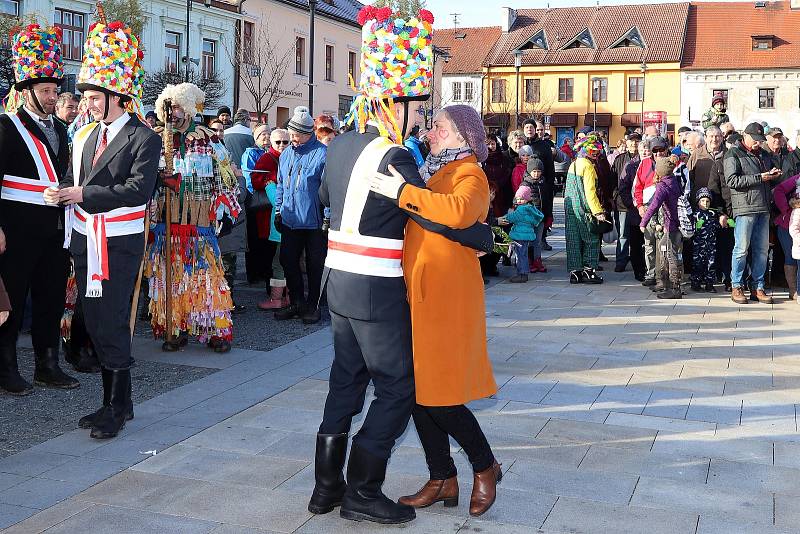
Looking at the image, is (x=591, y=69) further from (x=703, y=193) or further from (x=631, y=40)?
(x=703, y=193)

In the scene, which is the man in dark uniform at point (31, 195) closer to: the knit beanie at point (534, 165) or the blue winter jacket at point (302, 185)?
the blue winter jacket at point (302, 185)

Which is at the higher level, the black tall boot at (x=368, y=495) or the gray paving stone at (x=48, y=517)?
the black tall boot at (x=368, y=495)

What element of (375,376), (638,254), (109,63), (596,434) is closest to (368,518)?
(375,376)

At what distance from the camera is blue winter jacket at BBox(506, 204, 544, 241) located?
12.1 meters

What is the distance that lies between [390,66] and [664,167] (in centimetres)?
741

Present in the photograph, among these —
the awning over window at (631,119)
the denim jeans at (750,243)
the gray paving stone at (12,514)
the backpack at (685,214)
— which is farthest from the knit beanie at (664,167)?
the awning over window at (631,119)

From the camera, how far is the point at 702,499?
448 centimetres

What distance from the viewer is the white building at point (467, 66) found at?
62156 millimetres

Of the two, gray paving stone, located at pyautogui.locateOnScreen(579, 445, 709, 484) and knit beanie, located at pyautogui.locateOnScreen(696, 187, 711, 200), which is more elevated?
knit beanie, located at pyautogui.locateOnScreen(696, 187, 711, 200)

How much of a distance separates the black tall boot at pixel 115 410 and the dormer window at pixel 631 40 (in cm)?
5762

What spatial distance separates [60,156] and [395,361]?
3549 mm

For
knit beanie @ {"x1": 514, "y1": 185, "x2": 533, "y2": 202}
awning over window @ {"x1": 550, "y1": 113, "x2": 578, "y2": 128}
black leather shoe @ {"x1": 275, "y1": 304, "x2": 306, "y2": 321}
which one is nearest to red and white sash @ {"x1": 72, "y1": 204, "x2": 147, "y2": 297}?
black leather shoe @ {"x1": 275, "y1": 304, "x2": 306, "y2": 321}

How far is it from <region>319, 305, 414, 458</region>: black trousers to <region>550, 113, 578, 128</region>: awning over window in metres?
57.0

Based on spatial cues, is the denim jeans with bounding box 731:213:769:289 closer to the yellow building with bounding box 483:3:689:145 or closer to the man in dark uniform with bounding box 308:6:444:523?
the man in dark uniform with bounding box 308:6:444:523
